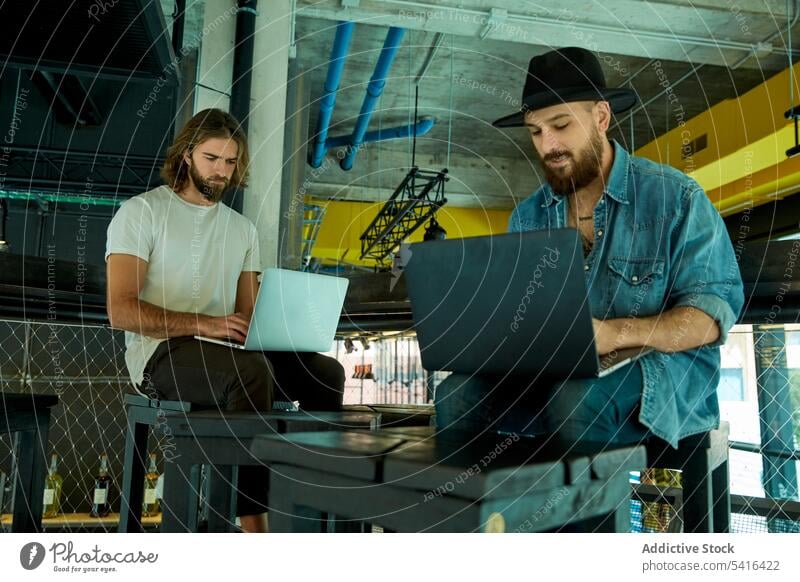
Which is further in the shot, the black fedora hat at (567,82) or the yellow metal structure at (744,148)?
the yellow metal structure at (744,148)

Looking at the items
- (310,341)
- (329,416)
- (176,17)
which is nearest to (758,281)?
(329,416)

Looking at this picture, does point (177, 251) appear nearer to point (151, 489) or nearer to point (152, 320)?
point (152, 320)

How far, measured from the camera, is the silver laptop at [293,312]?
150cm

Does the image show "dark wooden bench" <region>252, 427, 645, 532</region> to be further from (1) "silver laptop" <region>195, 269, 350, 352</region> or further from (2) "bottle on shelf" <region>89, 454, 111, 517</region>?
(2) "bottle on shelf" <region>89, 454, 111, 517</region>

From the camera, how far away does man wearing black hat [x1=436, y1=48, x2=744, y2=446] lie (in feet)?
3.54

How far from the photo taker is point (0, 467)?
7.52 ft

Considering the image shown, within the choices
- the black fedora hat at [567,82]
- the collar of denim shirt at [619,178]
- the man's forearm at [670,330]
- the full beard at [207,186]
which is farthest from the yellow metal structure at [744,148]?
the man's forearm at [670,330]

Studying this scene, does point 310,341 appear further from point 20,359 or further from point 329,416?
point 20,359

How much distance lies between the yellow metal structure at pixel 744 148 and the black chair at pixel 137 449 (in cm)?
484

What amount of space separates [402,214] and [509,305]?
5.84 metres

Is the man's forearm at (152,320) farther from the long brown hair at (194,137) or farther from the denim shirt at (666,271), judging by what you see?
the denim shirt at (666,271)

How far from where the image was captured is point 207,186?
1.87 meters

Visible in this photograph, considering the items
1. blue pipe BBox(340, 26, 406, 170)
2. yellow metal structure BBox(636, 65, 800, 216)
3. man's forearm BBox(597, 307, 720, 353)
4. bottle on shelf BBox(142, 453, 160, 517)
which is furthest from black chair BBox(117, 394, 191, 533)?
yellow metal structure BBox(636, 65, 800, 216)
